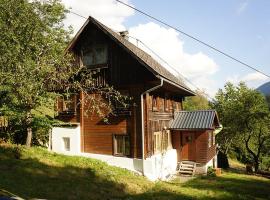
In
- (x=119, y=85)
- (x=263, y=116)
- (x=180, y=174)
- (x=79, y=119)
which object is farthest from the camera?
(x=263, y=116)

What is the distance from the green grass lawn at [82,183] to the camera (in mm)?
15042

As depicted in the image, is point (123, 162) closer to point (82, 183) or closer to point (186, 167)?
point (82, 183)

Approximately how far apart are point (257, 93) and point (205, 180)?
16.8m

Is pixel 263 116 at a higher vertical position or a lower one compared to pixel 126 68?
lower

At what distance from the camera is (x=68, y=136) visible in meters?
24.9

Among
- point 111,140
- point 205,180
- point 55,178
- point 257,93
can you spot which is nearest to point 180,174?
point 205,180

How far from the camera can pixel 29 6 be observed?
854 inches

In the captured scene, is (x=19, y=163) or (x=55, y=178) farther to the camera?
(x=19, y=163)

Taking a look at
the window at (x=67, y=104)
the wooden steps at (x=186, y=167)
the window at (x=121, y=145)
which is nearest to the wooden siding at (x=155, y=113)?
the window at (x=121, y=145)

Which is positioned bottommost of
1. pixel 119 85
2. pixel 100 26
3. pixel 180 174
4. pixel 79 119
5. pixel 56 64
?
pixel 180 174

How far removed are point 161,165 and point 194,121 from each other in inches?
201

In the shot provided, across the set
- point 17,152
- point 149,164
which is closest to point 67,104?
point 17,152

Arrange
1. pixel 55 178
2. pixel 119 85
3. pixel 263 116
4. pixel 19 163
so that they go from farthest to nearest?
pixel 263 116, pixel 119 85, pixel 19 163, pixel 55 178

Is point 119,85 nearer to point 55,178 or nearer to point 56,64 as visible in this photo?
point 56,64
